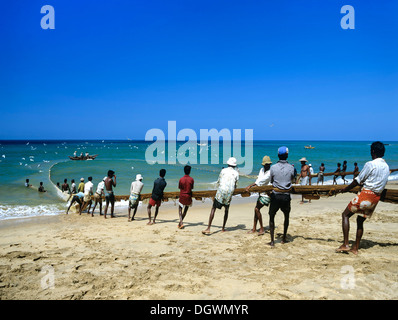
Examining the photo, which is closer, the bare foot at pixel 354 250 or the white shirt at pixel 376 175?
the white shirt at pixel 376 175

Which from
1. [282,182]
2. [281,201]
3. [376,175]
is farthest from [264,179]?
[376,175]

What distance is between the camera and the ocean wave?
39.9 ft

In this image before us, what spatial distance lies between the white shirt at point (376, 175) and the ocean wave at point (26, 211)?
503 inches

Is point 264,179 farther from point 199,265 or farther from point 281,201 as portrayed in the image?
point 199,265

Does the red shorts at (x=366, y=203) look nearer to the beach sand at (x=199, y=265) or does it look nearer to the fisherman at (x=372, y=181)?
the fisherman at (x=372, y=181)

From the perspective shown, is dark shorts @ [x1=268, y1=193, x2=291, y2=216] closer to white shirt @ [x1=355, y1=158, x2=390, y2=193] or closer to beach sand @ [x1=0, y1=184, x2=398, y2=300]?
beach sand @ [x1=0, y1=184, x2=398, y2=300]

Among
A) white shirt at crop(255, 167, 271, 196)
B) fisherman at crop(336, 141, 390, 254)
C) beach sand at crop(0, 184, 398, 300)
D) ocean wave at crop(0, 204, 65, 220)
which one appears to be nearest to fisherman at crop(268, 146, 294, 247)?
white shirt at crop(255, 167, 271, 196)

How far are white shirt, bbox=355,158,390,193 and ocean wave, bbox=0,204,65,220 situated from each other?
1276cm

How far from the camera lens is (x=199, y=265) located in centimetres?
467

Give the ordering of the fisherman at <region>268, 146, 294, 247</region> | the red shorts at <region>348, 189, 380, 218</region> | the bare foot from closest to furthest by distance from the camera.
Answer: the red shorts at <region>348, 189, 380, 218</region>, the bare foot, the fisherman at <region>268, 146, 294, 247</region>

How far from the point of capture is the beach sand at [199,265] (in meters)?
3.65

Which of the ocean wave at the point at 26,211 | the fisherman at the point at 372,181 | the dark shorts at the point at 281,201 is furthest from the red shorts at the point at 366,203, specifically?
the ocean wave at the point at 26,211
